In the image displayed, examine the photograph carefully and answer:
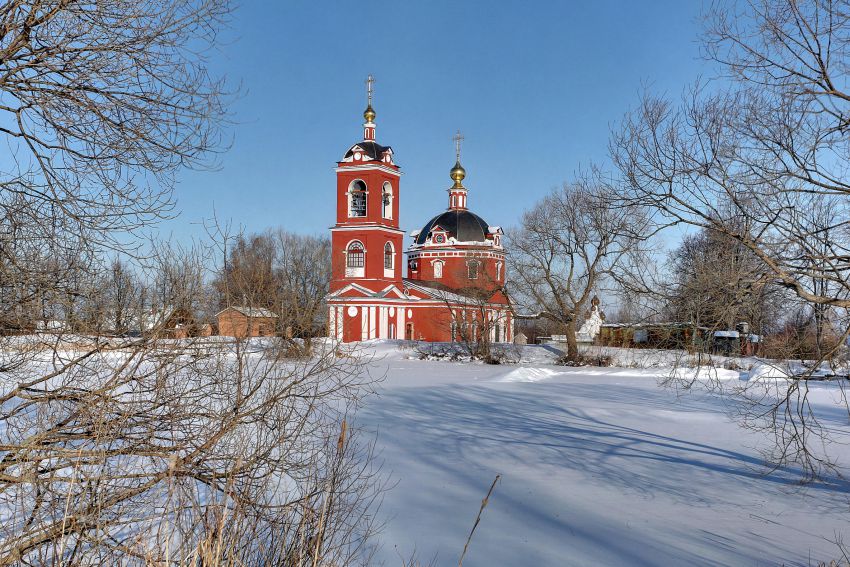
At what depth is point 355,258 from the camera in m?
37.5

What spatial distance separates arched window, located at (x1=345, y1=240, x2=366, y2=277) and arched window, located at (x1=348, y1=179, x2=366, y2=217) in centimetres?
169

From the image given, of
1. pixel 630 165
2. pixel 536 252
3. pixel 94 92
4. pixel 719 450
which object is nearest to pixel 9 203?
pixel 94 92

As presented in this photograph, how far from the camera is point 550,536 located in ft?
23.6

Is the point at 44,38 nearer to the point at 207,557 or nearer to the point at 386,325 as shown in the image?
the point at 207,557

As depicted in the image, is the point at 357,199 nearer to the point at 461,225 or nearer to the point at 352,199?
the point at 352,199

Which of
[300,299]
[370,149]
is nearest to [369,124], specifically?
[370,149]

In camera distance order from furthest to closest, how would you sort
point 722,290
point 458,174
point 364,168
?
point 458,174, point 364,168, point 722,290

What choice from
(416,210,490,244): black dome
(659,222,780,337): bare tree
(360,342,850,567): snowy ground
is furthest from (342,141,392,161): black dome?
(659,222,780,337): bare tree

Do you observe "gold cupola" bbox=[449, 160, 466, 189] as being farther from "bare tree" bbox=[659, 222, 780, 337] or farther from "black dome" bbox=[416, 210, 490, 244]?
"bare tree" bbox=[659, 222, 780, 337]

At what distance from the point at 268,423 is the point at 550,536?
3.36 metres

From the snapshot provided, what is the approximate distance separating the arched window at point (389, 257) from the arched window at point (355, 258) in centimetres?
152

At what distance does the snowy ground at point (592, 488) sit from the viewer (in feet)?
22.3

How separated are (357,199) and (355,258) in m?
3.43

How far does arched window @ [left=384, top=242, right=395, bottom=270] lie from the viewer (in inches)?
1502
